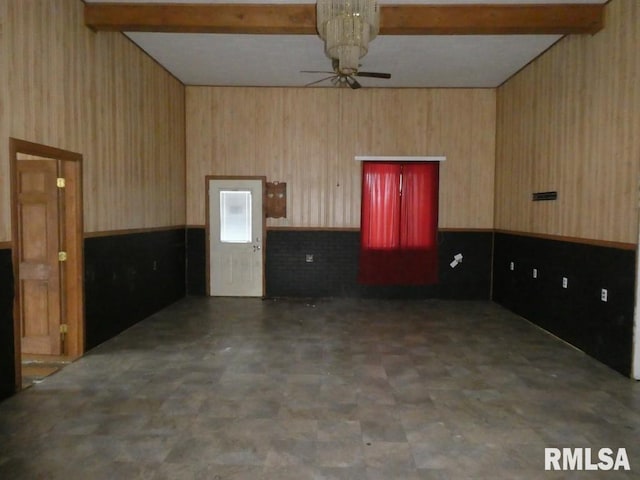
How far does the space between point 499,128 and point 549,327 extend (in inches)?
136

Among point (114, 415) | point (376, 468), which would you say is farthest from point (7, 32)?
point (376, 468)

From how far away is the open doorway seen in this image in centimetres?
426

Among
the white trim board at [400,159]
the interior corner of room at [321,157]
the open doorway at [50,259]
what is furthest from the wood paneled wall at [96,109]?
the white trim board at [400,159]

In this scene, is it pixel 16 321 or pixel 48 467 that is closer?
pixel 48 467

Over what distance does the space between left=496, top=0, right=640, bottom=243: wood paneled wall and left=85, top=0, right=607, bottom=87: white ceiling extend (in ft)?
1.37

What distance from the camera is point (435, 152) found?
7.27m

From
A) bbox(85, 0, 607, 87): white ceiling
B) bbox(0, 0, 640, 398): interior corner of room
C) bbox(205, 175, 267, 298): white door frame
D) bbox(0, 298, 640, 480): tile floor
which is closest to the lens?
bbox(0, 298, 640, 480): tile floor

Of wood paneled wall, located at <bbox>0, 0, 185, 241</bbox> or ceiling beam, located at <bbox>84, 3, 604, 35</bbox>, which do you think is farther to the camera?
ceiling beam, located at <bbox>84, 3, 604, 35</bbox>

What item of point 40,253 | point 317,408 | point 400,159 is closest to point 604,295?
point 317,408

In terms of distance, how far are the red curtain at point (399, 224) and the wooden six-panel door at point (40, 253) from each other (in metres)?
4.59

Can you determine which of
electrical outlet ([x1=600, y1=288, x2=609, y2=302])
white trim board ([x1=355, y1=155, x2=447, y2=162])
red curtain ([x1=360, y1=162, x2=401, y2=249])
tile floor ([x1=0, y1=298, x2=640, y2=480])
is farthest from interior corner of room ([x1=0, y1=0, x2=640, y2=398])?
tile floor ([x1=0, y1=298, x2=640, y2=480])

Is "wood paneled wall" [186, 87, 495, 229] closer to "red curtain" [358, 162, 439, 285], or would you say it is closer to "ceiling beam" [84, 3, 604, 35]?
"red curtain" [358, 162, 439, 285]

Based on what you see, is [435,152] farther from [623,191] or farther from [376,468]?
[376,468]

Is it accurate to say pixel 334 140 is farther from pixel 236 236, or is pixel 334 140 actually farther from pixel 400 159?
pixel 236 236
